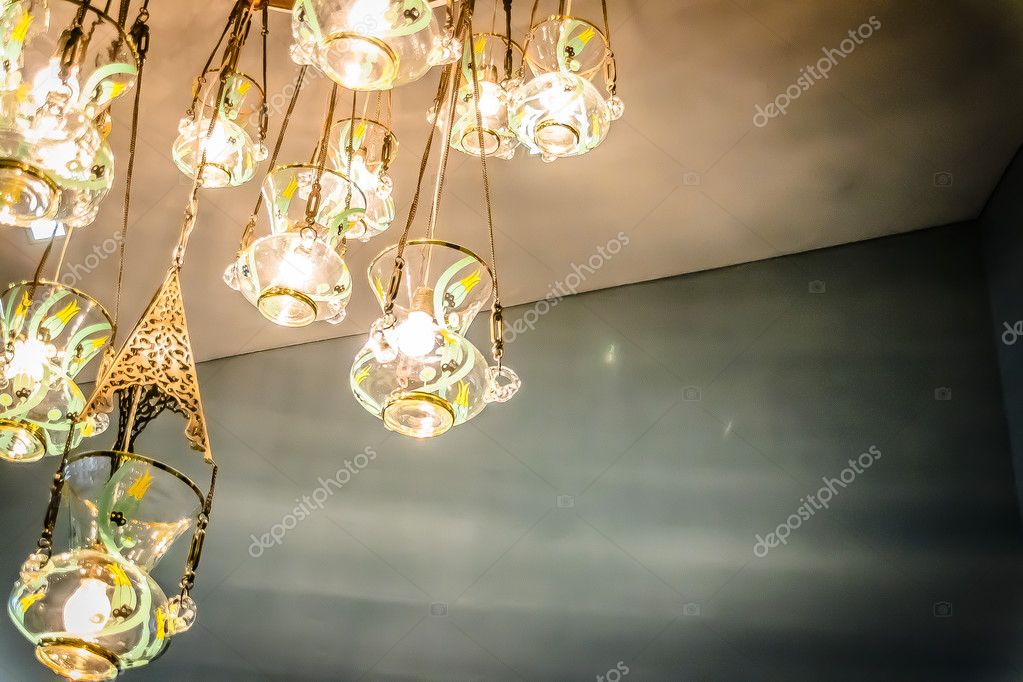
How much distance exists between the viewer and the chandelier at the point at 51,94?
Answer: 195cm

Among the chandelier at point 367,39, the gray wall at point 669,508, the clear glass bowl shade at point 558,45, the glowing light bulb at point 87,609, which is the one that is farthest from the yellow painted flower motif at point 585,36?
the gray wall at point 669,508

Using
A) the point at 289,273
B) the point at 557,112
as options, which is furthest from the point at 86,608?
the point at 557,112

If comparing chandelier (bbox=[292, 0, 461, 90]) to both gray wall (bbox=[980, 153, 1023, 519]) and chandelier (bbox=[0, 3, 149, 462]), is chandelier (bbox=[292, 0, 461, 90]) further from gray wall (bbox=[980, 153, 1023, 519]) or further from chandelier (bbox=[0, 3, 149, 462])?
gray wall (bbox=[980, 153, 1023, 519])

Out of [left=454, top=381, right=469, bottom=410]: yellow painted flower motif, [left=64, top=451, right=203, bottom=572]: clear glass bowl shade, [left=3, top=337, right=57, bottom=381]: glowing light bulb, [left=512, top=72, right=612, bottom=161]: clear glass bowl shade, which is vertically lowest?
[left=64, top=451, right=203, bottom=572]: clear glass bowl shade

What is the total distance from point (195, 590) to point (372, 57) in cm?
401

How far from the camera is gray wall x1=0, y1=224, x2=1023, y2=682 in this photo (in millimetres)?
4375

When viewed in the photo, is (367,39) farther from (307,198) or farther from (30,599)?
(30,599)

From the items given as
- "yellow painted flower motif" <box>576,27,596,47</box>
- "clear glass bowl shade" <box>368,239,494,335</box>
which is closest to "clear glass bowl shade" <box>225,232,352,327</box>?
"clear glass bowl shade" <box>368,239,494,335</box>

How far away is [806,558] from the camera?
4.47 meters

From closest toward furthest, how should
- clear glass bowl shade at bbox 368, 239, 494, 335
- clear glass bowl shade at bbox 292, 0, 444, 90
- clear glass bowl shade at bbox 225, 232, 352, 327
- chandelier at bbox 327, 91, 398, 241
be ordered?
clear glass bowl shade at bbox 292, 0, 444, 90, clear glass bowl shade at bbox 368, 239, 494, 335, clear glass bowl shade at bbox 225, 232, 352, 327, chandelier at bbox 327, 91, 398, 241

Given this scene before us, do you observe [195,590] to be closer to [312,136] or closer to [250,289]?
[312,136]

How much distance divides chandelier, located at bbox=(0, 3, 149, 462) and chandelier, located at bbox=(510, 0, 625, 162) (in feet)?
3.01

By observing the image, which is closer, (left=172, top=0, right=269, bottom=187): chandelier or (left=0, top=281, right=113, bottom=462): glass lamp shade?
(left=0, top=281, right=113, bottom=462): glass lamp shade

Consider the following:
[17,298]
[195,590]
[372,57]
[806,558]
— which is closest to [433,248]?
[372,57]
